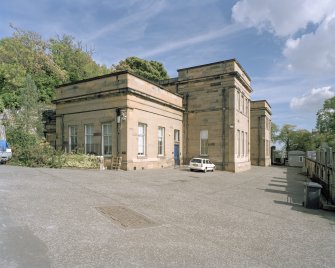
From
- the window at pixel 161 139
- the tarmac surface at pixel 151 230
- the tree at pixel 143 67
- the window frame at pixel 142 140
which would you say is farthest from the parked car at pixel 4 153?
the tree at pixel 143 67

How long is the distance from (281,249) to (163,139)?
18830mm

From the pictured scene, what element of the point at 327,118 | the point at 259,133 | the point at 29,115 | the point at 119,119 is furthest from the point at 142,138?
the point at 327,118

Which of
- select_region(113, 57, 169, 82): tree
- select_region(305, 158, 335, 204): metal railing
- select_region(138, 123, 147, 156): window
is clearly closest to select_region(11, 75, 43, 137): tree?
select_region(138, 123, 147, 156): window

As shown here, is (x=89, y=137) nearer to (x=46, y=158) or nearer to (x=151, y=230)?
(x=46, y=158)

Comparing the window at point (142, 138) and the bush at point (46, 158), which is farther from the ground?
the window at point (142, 138)

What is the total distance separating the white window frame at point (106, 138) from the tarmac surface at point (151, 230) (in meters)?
9.29

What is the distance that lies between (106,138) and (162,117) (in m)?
5.29

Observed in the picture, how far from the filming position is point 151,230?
6.95 metres

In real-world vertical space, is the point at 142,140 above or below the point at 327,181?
above

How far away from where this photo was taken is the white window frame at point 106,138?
21.1m

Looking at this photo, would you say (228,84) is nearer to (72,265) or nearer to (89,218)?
(89,218)

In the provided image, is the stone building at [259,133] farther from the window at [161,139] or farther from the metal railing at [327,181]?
the metal railing at [327,181]

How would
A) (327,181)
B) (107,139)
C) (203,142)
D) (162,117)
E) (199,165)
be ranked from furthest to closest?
1. (203,142)
2. (162,117)
3. (199,165)
4. (107,139)
5. (327,181)

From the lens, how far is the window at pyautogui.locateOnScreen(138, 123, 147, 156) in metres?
21.5
